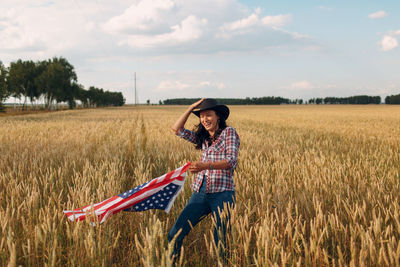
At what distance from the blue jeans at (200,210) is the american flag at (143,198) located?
8.3 inches

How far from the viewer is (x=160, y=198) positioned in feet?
7.63

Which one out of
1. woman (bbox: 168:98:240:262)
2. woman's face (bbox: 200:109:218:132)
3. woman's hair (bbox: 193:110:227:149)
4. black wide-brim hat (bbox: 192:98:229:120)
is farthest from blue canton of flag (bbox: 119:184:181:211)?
black wide-brim hat (bbox: 192:98:229:120)

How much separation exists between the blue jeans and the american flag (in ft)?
0.69

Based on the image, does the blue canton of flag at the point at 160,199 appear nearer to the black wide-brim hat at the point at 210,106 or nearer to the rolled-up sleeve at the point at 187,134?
the rolled-up sleeve at the point at 187,134

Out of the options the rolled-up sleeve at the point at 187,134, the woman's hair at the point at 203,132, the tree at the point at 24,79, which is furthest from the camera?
the tree at the point at 24,79

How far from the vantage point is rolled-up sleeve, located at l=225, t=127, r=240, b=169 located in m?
2.14

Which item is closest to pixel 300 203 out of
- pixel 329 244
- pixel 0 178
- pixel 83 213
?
pixel 329 244

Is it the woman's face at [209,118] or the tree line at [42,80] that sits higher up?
the tree line at [42,80]

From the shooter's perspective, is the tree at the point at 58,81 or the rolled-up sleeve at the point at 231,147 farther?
the tree at the point at 58,81

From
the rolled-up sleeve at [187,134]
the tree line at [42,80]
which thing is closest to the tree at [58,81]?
the tree line at [42,80]

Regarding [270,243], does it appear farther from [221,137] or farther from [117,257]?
[117,257]

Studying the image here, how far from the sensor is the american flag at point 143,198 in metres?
2.20

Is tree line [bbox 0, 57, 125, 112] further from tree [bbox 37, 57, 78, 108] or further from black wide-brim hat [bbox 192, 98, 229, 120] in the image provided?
black wide-brim hat [bbox 192, 98, 229, 120]

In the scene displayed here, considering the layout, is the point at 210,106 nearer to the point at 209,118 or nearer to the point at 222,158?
the point at 209,118
